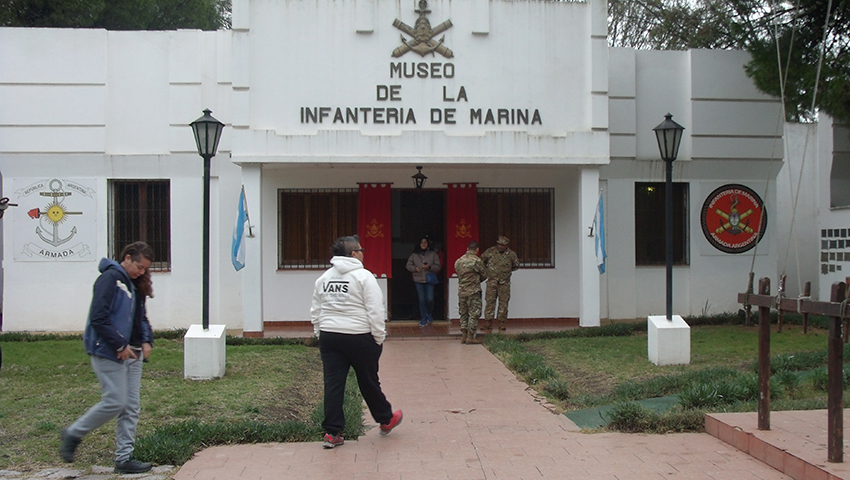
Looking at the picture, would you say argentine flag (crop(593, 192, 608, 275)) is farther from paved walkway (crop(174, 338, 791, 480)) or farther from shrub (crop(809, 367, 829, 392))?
paved walkway (crop(174, 338, 791, 480))

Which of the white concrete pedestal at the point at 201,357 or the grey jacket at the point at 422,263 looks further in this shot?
the grey jacket at the point at 422,263

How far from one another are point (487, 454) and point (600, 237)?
741 cm

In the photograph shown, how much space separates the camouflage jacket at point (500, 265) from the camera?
1344cm

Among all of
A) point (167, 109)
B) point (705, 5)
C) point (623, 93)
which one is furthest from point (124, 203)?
point (705, 5)

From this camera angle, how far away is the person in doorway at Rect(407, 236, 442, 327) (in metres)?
14.3

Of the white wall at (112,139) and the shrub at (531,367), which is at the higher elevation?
the white wall at (112,139)

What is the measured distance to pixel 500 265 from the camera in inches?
529

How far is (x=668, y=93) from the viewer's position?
15.3m

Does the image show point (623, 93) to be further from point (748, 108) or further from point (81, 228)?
point (81, 228)

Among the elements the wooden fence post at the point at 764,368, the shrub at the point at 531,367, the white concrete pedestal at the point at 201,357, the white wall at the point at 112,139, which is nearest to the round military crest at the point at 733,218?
the shrub at the point at 531,367

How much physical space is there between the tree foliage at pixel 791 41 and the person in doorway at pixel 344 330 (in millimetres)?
6102

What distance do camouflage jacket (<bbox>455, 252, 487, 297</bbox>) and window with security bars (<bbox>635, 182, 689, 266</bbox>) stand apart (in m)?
4.14

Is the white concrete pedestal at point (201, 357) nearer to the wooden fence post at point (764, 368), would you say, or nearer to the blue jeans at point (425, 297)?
the blue jeans at point (425, 297)

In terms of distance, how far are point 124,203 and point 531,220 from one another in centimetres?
754
